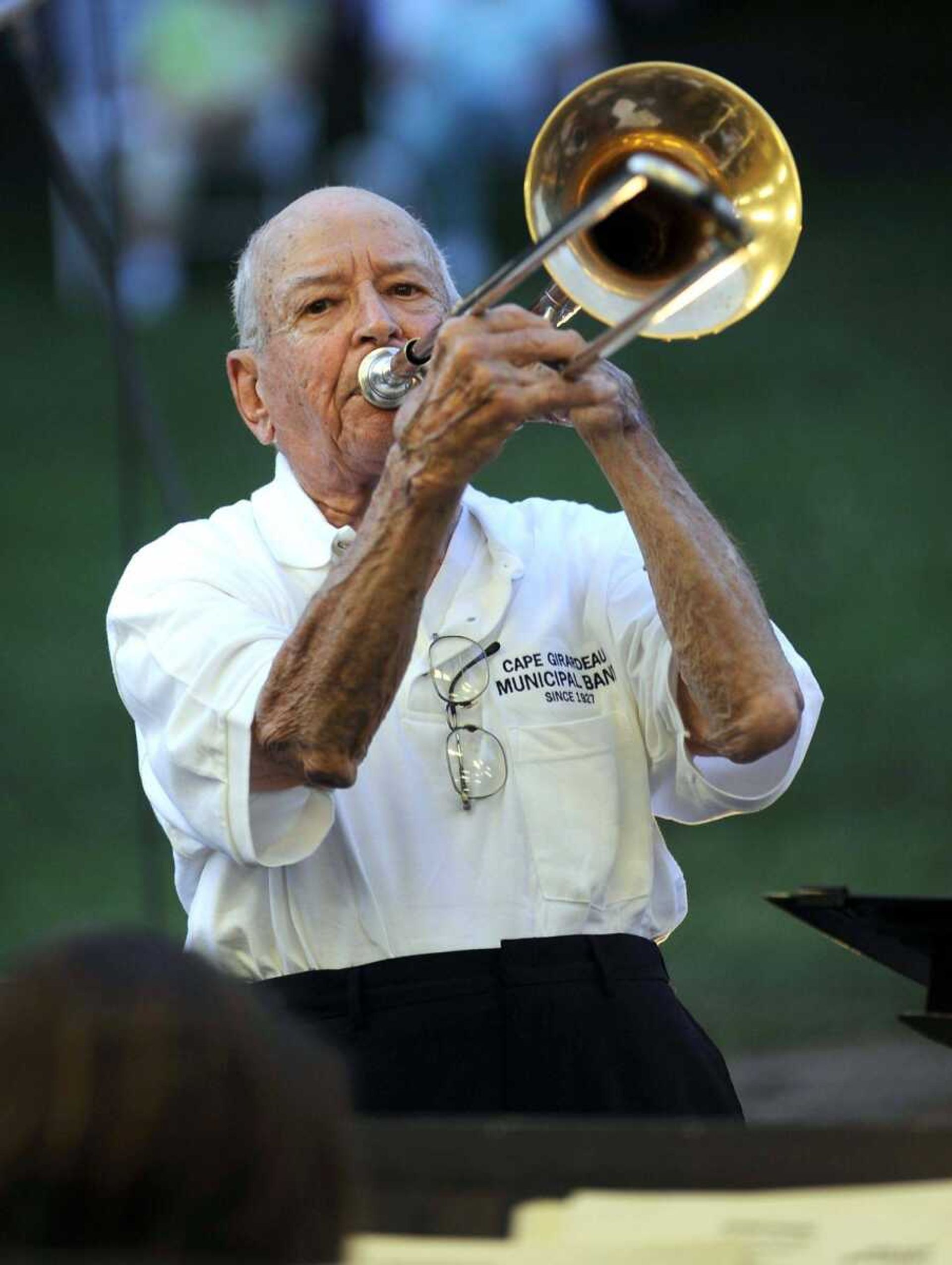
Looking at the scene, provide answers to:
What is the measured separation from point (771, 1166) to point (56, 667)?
695 cm

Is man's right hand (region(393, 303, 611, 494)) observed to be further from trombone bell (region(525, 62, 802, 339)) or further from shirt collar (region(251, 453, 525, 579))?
shirt collar (region(251, 453, 525, 579))

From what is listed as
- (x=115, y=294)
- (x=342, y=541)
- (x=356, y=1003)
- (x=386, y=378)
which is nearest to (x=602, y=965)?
(x=356, y=1003)

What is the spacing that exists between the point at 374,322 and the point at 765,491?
5.79 m

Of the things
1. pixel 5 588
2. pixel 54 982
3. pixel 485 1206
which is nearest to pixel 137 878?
pixel 5 588

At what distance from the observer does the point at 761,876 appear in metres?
6.93

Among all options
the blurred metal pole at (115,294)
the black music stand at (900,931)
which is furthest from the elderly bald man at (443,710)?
the blurred metal pole at (115,294)

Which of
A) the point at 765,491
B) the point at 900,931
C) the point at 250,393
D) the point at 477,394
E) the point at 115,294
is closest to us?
the point at 477,394

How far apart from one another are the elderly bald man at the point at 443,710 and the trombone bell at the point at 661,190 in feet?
0.44

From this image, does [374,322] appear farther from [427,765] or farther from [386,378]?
[427,765]

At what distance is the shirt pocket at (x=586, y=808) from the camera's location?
2.71 metres

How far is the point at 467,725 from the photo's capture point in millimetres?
2781

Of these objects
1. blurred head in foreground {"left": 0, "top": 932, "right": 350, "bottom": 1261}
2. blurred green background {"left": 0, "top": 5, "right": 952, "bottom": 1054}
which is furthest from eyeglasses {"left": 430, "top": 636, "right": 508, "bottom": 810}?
blurred green background {"left": 0, "top": 5, "right": 952, "bottom": 1054}

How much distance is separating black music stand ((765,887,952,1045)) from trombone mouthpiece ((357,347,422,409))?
2.64 ft

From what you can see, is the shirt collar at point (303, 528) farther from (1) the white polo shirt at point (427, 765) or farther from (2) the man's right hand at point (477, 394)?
(2) the man's right hand at point (477, 394)
